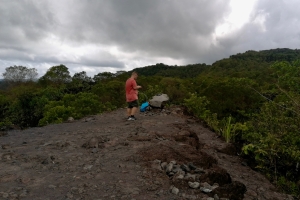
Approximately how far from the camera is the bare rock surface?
4.04 metres

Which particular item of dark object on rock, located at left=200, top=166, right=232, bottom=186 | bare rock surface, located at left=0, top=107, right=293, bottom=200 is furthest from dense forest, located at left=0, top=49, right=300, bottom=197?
dark object on rock, located at left=200, top=166, right=232, bottom=186

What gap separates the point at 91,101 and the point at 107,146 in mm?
12066

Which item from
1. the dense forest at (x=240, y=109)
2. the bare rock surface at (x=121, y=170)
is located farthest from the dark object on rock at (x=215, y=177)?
the dense forest at (x=240, y=109)

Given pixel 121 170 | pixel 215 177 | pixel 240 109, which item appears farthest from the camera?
pixel 240 109

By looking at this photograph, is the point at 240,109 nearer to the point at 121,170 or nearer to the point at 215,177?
the point at 215,177

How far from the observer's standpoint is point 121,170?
4770 millimetres

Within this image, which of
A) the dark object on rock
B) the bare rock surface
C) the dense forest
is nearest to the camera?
the bare rock surface

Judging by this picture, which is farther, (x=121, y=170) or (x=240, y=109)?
(x=240, y=109)

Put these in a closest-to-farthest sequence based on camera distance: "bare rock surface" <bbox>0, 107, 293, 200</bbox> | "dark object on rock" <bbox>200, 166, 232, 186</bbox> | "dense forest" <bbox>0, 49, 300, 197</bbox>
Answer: "bare rock surface" <bbox>0, 107, 293, 200</bbox>
"dark object on rock" <bbox>200, 166, 232, 186</bbox>
"dense forest" <bbox>0, 49, 300, 197</bbox>

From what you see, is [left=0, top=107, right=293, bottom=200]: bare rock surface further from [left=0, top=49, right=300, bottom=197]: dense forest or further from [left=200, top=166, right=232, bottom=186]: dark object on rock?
[left=0, top=49, right=300, bottom=197]: dense forest

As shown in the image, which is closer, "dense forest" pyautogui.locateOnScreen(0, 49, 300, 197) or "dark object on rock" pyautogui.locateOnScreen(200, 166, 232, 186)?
"dark object on rock" pyautogui.locateOnScreen(200, 166, 232, 186)

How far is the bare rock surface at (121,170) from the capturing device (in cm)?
404

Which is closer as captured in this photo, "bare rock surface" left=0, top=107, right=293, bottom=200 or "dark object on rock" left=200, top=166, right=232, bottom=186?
"bare rock surface" left=0, top=107, right=293, bottom=200

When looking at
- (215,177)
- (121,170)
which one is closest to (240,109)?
(215,177)
